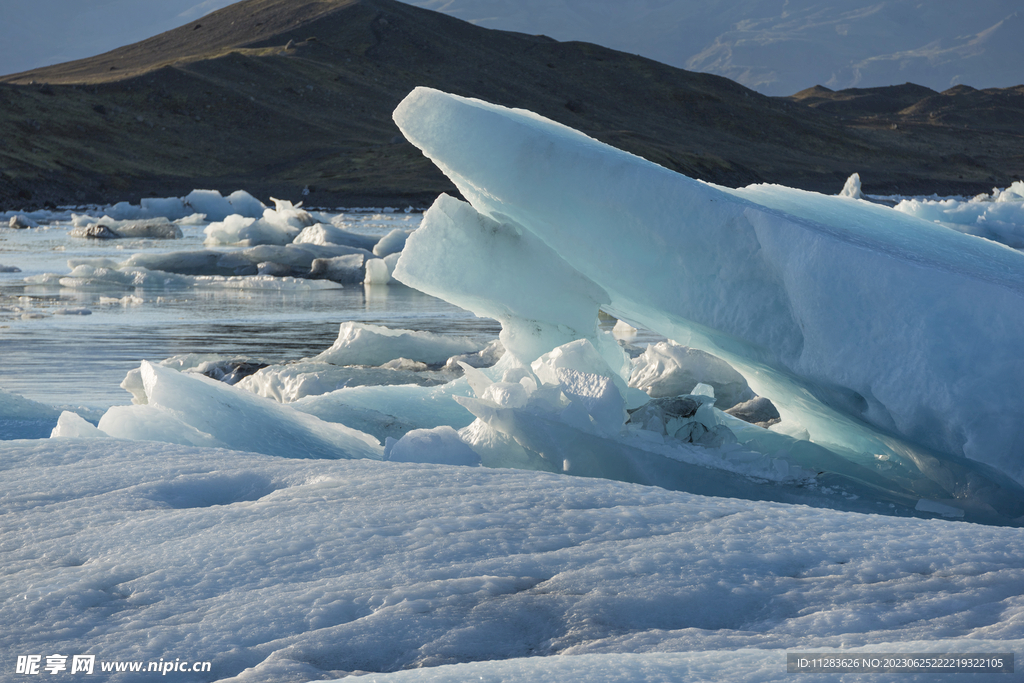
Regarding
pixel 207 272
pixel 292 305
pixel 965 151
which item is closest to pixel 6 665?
pixel 292 305

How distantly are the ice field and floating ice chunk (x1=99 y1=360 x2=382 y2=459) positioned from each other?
11 millimetres

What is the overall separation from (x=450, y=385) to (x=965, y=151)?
267ft

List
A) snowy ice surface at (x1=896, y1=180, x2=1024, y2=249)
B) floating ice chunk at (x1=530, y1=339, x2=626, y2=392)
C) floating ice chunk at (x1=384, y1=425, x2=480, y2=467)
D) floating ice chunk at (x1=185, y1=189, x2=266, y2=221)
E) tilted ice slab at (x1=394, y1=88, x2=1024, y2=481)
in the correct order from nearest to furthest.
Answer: tilted ice slab at (x1=394, y1=88, x2=1024, y2=481), floating ice chunk at (x1=384, y1=425, x2=480, y2=467), floating ice chunk at (x1=530, y1=339, x2=626, y2=392), snowy ice surface at (x1=896, y1=180, x2=1024, y2=249), floating ice chunk at (x1=185, y1=189, x2=266, y2=221)

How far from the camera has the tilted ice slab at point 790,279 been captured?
2.41 m

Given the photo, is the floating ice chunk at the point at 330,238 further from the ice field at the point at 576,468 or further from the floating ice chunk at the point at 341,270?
the ice field at the point at 576,468

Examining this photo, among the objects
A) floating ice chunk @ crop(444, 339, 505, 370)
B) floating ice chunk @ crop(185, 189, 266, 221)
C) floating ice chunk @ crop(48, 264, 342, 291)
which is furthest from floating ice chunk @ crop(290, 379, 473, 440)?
floating ice chunk @ crop(185, 189, 266, 221)

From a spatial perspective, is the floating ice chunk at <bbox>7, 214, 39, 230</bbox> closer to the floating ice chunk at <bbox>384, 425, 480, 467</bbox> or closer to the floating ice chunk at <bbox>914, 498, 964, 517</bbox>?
the floating ice chunk at <bbox>384, 425, 480, 467</bbox>

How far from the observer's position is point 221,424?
2.97m

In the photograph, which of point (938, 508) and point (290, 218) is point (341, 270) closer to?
point (290, 218)

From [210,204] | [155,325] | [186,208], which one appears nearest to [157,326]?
[155,325]

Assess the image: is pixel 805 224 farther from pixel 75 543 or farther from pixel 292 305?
pixel 292 305

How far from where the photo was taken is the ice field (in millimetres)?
1440

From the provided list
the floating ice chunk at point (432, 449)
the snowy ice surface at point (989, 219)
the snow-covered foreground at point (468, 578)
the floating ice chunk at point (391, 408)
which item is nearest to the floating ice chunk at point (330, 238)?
the snowy ice surface at point (989, 219)

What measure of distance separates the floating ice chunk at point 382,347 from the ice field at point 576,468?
2.00 ft
